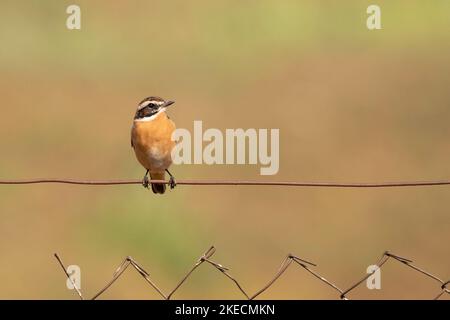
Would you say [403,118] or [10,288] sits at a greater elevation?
[403,118]

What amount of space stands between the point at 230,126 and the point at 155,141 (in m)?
6.29

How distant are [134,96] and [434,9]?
23.4ft

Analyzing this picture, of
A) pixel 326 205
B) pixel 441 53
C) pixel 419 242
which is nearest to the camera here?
pixel 419 242

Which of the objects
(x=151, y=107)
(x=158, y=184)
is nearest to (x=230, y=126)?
(x=158, y=184)

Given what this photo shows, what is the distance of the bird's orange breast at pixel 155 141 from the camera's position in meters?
8.59

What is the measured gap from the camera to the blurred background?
11430 mm

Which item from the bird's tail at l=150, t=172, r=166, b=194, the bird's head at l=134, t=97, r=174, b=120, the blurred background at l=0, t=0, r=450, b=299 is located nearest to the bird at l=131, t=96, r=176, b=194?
the bird's head at l=134, t=97, r=174, b=120

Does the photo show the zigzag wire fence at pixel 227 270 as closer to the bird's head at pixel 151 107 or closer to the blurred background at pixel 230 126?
the bird's head at pixel 151 107

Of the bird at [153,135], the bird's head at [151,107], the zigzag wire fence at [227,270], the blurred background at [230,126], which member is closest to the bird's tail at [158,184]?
the bird at [153,135]

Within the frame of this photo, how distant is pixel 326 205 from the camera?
12953mm

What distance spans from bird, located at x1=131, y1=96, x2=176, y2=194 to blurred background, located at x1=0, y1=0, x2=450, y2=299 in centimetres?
229

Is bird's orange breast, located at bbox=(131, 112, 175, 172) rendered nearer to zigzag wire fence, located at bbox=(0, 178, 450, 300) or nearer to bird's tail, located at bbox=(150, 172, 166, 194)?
bird's tail, located at bbox=(150, 172, 166, 194)

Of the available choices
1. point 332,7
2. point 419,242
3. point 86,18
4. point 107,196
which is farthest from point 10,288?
point 332,7

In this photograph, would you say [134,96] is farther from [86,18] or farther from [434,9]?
[434,9]
